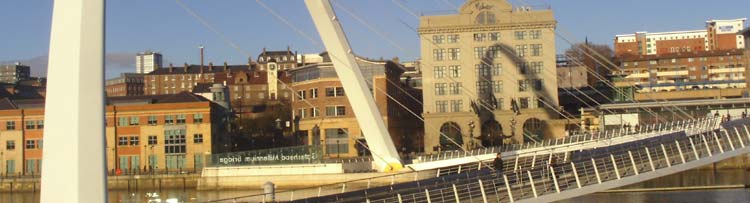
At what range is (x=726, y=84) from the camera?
389 feet

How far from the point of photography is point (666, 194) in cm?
4531

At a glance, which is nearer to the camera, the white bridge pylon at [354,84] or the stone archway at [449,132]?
the white bridge pylon at [354,84]

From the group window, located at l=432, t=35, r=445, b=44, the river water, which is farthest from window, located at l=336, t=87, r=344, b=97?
the river water

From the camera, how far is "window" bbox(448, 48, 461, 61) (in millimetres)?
84125

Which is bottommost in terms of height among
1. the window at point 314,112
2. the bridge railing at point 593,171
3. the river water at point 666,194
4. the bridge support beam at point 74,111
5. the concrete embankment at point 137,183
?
the river water at point 666,194

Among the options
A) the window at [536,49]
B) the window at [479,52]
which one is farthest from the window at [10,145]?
the window at [536,49]

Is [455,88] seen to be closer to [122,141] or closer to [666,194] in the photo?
[122,141]

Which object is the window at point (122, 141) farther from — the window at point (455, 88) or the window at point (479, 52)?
the window at point (479, 52)

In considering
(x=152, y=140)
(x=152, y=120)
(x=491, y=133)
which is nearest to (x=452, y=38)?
(x=491, y=133)

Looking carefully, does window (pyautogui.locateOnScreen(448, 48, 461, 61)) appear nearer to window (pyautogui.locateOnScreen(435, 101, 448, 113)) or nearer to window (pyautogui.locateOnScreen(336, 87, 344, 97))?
window (pyautogui.locateOnScreen(435, 101, 448, 113))

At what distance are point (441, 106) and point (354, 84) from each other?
5308 centimetres

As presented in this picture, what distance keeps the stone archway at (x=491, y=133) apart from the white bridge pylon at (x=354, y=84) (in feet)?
163

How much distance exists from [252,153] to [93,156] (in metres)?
51.4

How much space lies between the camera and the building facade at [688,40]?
17488 centimetres
